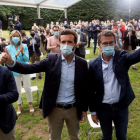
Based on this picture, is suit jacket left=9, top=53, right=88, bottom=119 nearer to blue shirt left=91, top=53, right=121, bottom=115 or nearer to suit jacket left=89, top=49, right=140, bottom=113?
suit jacket left=89, top=49, right=140, bottom=113

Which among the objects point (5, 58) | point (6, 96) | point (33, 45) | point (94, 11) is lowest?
point (6, 96)

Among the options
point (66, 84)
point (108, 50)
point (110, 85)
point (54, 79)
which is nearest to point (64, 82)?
point (66, 84)

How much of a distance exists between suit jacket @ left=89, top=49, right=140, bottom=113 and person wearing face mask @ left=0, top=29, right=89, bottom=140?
110 millimetres

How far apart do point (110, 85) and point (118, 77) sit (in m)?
0.15

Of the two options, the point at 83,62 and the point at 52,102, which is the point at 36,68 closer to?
the point at 52,102

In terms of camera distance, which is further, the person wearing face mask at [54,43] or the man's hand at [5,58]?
the person wearing face mask at [54,43]

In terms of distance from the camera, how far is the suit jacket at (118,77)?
79.7 inches

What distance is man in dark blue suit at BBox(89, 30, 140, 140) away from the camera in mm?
2045

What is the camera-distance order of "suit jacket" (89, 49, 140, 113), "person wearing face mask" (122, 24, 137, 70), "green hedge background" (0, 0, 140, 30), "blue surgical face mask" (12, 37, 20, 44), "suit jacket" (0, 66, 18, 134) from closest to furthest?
"suit jacket" (0, 66, 18, 134)
"suit jacket" (89, 49, 140, 113)
"blue surgical face mask" (12, 37, 20, 44)
"person wearing face mask" (122, 24, 137, 70)
"green hedge background" (0, 0, 140, 30)

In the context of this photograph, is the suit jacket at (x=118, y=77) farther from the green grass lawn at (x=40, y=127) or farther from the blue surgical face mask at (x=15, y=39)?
the blue surgical face mask at (x=15, y=39)

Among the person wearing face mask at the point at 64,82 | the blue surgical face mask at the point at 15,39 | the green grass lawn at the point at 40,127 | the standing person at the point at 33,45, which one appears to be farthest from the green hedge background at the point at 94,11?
the person wearing face mask at the point at 64,82

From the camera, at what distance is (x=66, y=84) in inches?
82.0

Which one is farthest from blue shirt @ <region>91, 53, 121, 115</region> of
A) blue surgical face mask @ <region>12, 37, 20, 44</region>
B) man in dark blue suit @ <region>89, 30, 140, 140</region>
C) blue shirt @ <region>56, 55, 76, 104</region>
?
blue surgical face mask @ <region>12, 37, 20, 44</region>

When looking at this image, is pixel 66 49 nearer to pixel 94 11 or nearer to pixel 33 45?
pixel 33 45
